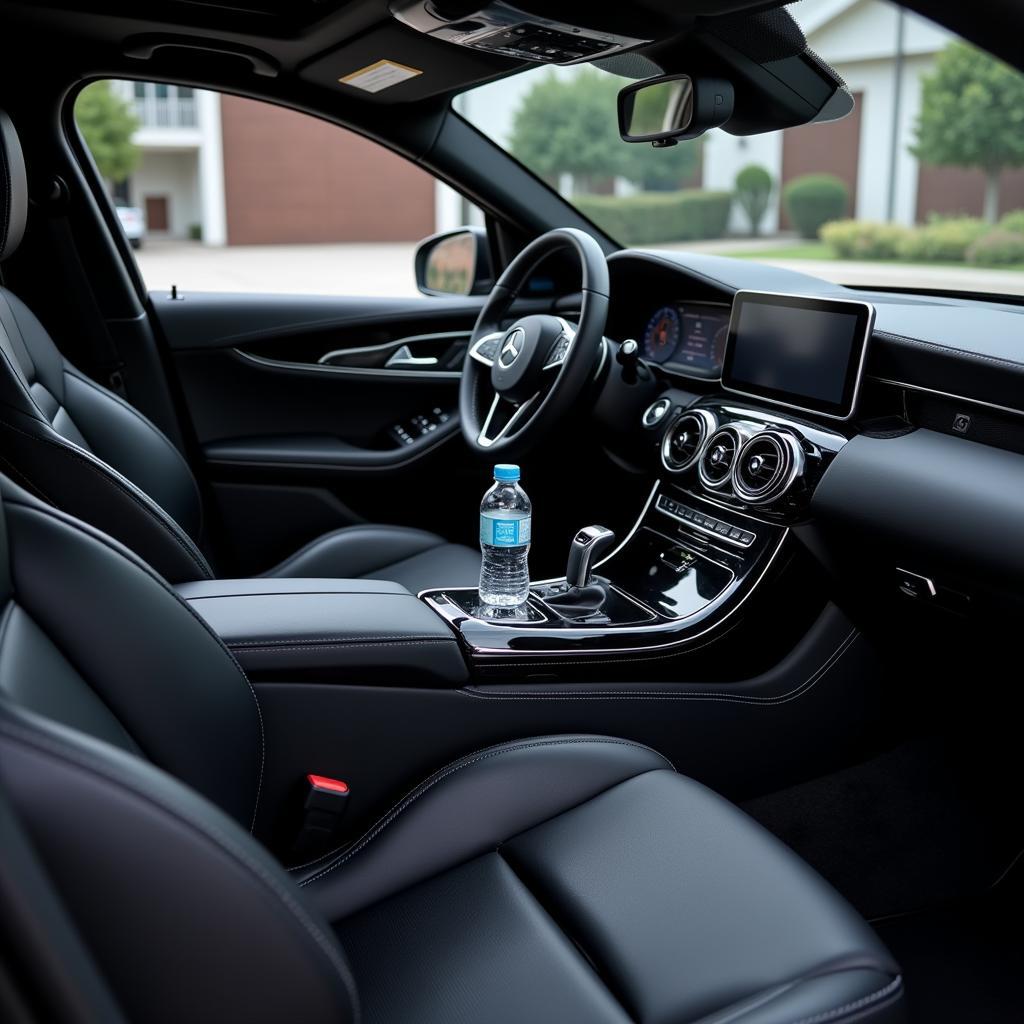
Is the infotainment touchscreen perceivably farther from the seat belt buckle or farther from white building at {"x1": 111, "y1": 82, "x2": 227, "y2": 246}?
white building at {"x1": 111, "y1": 82, "x2": 227, "y2": 246}

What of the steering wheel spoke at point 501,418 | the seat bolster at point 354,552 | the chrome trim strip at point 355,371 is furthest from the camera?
the chrome trim strip at point 355,371

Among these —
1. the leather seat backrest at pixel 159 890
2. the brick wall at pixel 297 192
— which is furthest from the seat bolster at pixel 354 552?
the brick wall at pixel 297 192

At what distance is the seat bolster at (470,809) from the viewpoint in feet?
4.40

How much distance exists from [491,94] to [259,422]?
1.00 m

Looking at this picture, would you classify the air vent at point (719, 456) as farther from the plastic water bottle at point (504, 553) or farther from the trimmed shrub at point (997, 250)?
the trimmed shrub at point (997, 250)

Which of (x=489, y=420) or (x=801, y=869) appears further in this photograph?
(x=489, y=420)

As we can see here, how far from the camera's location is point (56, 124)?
101 inches

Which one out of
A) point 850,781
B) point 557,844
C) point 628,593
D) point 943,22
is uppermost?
point 943,22

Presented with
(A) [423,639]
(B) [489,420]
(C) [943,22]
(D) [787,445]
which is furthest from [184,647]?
(B) [489,420]

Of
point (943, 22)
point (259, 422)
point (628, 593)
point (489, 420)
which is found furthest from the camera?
point (259, 422)

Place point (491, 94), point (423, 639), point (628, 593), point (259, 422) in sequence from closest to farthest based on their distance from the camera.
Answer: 1. point (423, 639)
2. point (628, 593)
3. point (491, 94)
4. point (259, 422)

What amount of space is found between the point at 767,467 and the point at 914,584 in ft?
0.96

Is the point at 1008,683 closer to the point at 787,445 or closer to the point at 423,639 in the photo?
the point at 787,445

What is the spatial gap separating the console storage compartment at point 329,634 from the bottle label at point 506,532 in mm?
267
